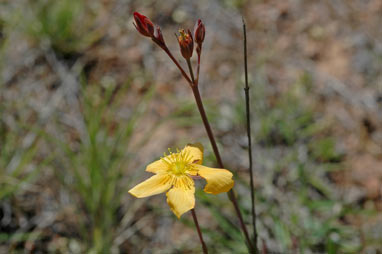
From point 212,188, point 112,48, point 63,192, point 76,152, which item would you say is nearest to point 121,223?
point 63,192

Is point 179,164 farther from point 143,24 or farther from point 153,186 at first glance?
point 143,24

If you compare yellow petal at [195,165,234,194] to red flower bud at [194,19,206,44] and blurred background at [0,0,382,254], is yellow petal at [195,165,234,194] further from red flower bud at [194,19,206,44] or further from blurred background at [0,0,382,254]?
blurred background at [0,0,382,254]

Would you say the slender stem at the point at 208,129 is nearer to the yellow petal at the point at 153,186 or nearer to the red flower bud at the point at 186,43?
the red flower bud at the point at 186,43

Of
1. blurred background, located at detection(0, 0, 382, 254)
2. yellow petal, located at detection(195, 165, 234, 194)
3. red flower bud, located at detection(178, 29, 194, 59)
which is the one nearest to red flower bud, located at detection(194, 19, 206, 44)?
red flower bud, located at detection(178, 29, 194, 59)

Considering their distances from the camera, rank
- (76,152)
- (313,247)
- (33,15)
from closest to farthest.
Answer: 1. (313,247)
2. (76,152)
3. (33,15)

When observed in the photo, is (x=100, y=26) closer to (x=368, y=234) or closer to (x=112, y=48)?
(x=112, y=48)

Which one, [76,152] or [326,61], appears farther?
[326,61]

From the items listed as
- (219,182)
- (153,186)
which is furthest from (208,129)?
(153,186)

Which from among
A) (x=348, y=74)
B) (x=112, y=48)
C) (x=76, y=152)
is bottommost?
(x=76, y=152)
